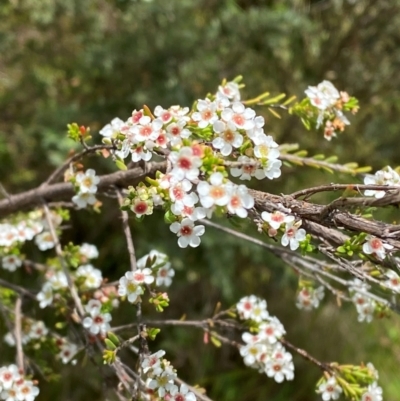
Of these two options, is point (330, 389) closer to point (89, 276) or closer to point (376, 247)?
point (376, 247)

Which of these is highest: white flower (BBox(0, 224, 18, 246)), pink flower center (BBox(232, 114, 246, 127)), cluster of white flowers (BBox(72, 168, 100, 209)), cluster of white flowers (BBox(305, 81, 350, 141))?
pink flower center (BBox(232, 114, 246, 127))

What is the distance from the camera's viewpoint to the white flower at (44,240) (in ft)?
3.51

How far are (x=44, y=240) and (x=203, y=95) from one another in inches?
36.5

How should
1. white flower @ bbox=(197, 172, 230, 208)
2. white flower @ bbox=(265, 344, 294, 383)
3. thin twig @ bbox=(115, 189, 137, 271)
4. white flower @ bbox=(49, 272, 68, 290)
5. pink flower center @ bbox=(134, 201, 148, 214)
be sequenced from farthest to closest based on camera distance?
white flower @ bbox=(49, 272, 68, 290), white flower @ bbox=(265, 344, 294, 383), thin twig @ bbox=(115, 189, 137, 271), pink flower center @ bbox=(134, 201, 148, 214), white flower @ bbox=(197, 172, 230, 208)

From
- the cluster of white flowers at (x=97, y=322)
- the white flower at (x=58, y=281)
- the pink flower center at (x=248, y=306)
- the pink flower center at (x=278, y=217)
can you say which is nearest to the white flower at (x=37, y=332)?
the white flower at (x=58, y=281)

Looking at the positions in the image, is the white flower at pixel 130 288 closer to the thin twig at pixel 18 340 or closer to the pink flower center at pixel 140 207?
the pink flower center at pixel 140 207

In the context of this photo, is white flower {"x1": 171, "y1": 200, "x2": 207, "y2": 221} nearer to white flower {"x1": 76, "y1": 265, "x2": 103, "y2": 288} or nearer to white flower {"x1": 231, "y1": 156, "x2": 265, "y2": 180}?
white flower {"x1": 231, "y1": 156, "x2": 265, "y2": 180}

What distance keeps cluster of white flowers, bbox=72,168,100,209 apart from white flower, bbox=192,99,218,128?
252mm

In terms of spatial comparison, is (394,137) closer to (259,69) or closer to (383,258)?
(259,69)

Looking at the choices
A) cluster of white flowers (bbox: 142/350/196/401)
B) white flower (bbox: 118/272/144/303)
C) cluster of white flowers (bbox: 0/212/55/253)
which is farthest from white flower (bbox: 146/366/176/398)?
cluster of white flowers (bbox: 0/212/55/253)

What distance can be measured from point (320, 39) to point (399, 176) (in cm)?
140

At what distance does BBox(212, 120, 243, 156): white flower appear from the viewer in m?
0.66

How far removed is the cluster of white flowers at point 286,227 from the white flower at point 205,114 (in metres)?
0.15

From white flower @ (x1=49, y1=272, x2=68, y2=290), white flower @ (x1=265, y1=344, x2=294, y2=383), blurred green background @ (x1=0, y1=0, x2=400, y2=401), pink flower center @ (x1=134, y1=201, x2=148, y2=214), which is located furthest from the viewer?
blurred green background @ (x1=0, y1=0, x2=400, y2=401)
